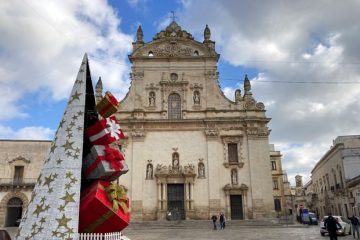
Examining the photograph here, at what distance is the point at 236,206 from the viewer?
29.1m

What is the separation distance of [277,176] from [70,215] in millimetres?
40630

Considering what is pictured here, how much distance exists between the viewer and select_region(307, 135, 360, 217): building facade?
95.7 feet

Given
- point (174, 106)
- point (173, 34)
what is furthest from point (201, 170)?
point (173, 34)

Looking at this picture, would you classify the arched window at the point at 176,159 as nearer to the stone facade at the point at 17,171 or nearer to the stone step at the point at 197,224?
the stone step at the point at 197,224

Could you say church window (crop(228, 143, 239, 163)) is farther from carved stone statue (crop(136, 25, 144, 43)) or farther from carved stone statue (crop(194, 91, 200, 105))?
carved stone statue (crop(136, 25, 144, 43))

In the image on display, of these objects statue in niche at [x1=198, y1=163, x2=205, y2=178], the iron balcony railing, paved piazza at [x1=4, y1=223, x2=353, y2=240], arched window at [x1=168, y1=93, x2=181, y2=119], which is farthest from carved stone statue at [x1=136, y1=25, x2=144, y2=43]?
paved piazza at [x1=4, y1=223, x2=353, y2=240]

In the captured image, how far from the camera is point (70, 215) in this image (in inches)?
306

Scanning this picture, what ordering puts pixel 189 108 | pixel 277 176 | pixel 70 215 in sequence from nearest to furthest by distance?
pixel 70 215 → pixel 189 108 → pixel 277 176

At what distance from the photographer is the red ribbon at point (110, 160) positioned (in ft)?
28.3

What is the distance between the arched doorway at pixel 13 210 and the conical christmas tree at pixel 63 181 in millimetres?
24522

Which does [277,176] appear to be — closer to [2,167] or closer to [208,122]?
[208,122]

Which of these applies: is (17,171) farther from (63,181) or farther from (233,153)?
(63,181)

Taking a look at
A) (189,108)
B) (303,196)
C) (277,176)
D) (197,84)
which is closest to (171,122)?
(189,108)

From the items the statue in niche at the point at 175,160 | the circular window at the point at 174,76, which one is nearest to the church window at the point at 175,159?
the statue in niche at the point at 175,160
